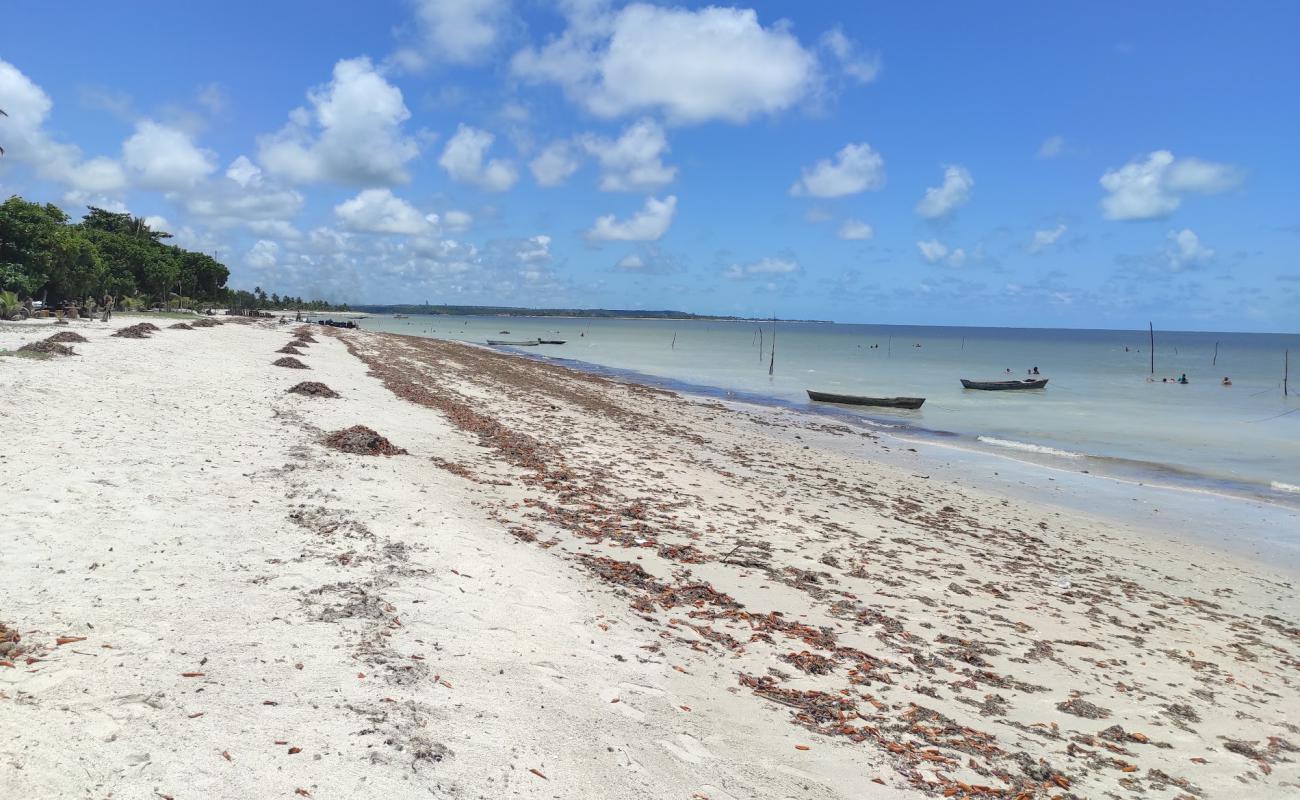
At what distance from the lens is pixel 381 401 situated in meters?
21.3

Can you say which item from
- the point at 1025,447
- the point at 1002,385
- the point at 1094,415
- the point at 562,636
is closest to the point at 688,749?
the point at 562,636

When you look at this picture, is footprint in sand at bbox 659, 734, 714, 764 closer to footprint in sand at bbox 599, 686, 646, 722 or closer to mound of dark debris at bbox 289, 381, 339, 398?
footprint in sand at bbox 599, 686, 646, 722

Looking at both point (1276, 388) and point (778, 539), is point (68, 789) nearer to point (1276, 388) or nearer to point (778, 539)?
point (778, 539)

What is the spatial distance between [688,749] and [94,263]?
61185 mm

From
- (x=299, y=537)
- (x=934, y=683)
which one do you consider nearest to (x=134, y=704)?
(x=299, y=537)

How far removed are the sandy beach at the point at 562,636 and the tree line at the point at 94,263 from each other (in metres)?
40.6

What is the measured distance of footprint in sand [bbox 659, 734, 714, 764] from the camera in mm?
4906

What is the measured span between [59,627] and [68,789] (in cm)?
221

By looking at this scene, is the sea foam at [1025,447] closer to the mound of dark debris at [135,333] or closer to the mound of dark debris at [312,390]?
the mound of dark debris at [312,390]

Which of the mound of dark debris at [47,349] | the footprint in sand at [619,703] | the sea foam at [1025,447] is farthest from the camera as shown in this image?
the sea foam at [1025,447]

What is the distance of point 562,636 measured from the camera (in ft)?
21.6

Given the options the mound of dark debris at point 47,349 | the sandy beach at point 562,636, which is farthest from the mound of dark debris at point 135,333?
the sandy beach at point 562,636

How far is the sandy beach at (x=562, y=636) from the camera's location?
446cm

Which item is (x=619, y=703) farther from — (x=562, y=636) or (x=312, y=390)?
(x=312, y=390)
